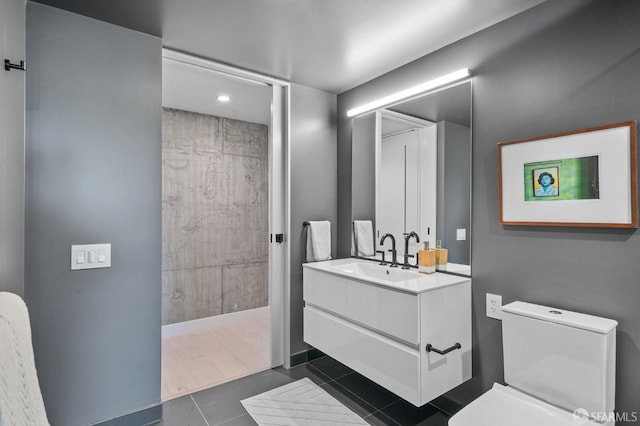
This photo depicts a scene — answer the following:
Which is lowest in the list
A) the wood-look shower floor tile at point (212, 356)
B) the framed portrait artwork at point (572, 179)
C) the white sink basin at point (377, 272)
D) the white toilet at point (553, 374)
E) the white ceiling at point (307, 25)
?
the wood-look shower floor tile at point (212, 356)

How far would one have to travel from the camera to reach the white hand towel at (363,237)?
268 cm

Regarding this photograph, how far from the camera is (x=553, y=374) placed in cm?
141

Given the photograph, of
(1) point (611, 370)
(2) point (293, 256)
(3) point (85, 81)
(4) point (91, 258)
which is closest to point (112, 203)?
(4) point (91, 258)

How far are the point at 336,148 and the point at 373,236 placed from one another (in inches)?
34.9

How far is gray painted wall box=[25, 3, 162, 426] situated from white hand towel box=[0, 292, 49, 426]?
3.26 ft

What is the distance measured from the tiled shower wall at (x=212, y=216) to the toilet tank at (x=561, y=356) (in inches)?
116

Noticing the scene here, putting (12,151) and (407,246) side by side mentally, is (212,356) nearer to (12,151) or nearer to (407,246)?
(407,246)

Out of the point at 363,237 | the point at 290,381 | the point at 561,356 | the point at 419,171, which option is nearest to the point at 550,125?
the point at 419,171

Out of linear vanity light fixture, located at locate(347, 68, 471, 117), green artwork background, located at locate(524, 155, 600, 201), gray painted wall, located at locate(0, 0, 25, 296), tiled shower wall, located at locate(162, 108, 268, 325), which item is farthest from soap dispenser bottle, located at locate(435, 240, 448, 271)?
tiled shower wall, located at locate(162, 108, 268, 325)

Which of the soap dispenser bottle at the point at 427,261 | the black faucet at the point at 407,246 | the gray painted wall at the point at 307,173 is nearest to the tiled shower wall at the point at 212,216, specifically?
the gray painted wall at the point at 307,173

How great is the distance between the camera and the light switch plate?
176 centimetres

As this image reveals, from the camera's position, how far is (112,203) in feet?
6.11

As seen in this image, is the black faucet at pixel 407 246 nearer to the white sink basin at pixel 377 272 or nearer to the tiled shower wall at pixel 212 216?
the white sink basin at pixel 377 272

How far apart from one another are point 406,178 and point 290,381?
1.74m
